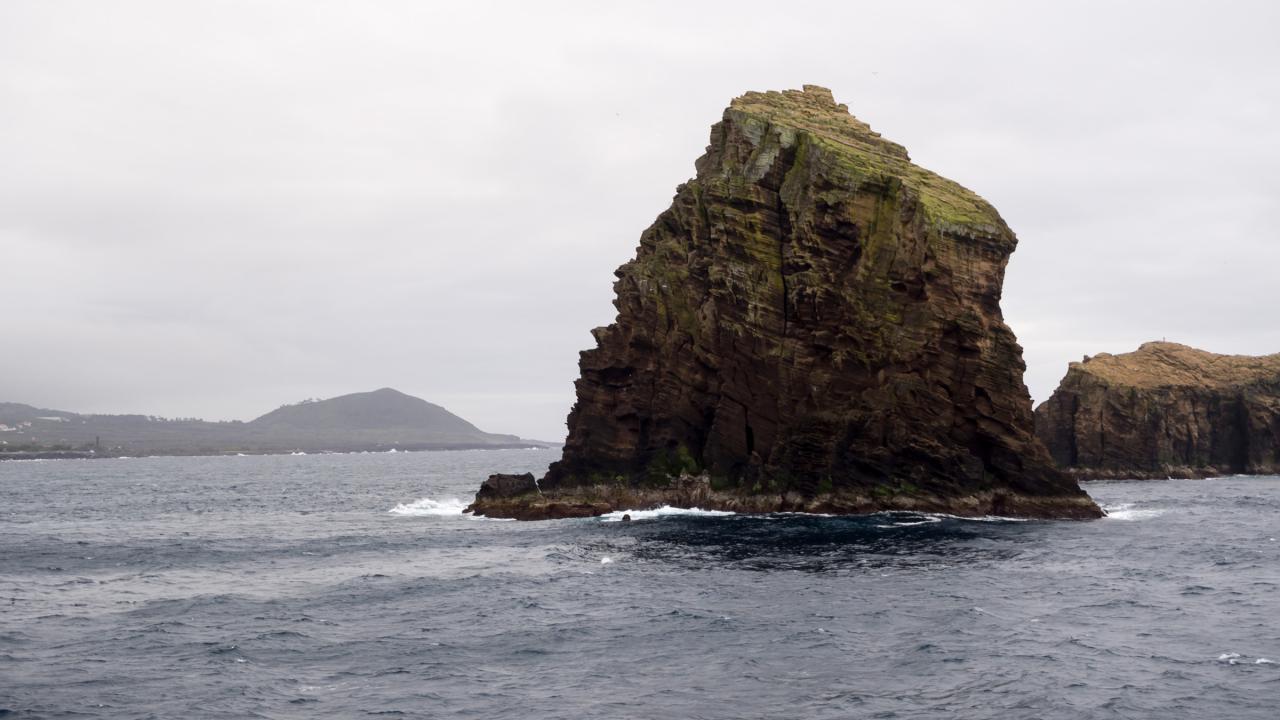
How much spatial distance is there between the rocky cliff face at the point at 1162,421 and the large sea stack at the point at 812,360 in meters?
62.8

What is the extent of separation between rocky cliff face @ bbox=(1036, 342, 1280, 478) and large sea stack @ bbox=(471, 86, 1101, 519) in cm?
6282

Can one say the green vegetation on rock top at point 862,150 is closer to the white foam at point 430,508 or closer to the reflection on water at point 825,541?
the reflection on water at point 825,541

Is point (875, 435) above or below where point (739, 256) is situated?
below

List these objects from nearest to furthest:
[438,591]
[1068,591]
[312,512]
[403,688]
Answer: [403,688]
[1068,591]
[438,591]
[312,512]

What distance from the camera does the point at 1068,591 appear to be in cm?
5356

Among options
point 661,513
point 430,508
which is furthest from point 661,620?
point 430,508

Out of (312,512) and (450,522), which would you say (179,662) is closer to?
(450,522)

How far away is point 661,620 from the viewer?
4891 centimetres

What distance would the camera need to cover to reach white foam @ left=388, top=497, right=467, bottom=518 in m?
104

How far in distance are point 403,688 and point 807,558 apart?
3253 cm

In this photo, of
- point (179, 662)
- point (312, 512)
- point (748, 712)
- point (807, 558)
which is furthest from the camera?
point (312, 512)

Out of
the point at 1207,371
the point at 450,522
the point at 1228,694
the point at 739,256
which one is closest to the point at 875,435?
the point at 739,256

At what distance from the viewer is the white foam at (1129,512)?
8662 centimetres

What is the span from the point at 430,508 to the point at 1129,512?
66765mm
